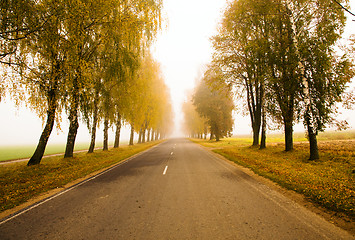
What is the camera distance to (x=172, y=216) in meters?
3.64

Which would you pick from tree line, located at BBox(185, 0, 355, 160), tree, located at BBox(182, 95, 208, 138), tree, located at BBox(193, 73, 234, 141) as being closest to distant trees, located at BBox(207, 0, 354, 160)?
tree line, located at BBox(185, 0, 355, 160)

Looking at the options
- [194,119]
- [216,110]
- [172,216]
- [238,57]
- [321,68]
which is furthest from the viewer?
[194,119]

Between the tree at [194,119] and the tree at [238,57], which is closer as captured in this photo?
the tree at [238,57]

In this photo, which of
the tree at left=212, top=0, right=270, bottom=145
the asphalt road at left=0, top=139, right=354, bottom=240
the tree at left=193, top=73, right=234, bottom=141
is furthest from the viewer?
the tree at left=193, top=73, right=234, bottom=141

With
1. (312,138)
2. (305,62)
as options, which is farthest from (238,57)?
(312,138)

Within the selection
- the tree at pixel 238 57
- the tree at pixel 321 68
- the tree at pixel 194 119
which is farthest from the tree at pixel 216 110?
the tree at pixel 321 68

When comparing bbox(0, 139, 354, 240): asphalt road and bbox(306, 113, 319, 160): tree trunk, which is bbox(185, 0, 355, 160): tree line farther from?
bbox(0, 139, 354, 240): asphalt road

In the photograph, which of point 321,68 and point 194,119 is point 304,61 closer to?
point 321,68

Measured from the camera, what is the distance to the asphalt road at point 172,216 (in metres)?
3.02

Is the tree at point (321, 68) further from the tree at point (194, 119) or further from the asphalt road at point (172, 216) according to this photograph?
the tree at point (194, 119)

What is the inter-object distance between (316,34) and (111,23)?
11711 millimetres

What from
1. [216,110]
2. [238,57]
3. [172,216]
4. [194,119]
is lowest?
[172,216]

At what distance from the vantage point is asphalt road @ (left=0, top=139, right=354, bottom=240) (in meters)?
3.02

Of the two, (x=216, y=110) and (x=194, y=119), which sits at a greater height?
(x=216, y=110)
